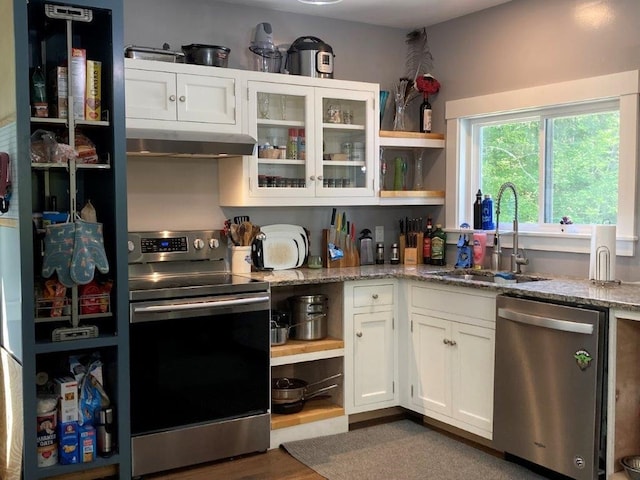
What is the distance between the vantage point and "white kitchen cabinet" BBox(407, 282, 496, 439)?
11.2ft

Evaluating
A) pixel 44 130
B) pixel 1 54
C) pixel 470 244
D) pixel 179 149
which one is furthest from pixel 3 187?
pixel 470 244

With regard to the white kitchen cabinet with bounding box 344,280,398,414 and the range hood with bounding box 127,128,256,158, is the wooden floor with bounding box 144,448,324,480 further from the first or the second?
the range hood with bounding box 127,128,256,158

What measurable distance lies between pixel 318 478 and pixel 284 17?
8.85ft

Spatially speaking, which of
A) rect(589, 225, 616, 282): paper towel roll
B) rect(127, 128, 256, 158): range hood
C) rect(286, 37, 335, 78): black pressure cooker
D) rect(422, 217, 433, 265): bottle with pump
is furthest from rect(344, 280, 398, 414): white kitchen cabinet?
rect(286, 37, 335, 78): black pressure cooker

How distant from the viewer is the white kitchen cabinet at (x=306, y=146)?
3781 mm

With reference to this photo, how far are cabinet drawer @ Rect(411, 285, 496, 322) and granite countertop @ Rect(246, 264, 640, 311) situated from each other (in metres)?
0.05

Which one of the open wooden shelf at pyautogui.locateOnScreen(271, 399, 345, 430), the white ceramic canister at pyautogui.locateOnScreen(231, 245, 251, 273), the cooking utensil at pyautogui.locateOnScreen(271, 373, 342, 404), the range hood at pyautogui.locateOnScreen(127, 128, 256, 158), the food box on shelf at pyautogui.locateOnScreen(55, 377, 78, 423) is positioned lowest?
the open wooden shelf at pyautogui.locateOnScreen(271, 399, 345, 430)

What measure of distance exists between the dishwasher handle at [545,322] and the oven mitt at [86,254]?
1.84m

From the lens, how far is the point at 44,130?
2.80 m

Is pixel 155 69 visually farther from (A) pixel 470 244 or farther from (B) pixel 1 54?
(A) pixel 470 244

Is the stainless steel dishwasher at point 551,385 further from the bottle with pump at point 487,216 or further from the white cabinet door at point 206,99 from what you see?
the white cabinet door at point 206,99

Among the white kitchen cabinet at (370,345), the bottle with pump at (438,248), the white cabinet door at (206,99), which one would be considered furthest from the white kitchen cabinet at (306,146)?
the white kitchen cabinet at (370,345)

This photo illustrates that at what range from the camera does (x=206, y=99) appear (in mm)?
3600

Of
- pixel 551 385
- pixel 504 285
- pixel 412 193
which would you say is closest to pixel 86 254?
pixel 504 285
